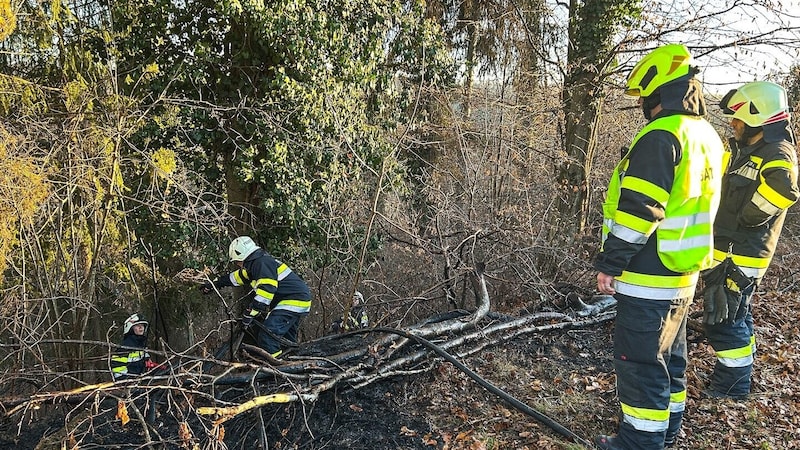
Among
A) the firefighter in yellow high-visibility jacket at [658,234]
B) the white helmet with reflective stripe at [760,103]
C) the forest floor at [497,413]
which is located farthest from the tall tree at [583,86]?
the firefighter in yellow high-visibility jacket at [658,234]

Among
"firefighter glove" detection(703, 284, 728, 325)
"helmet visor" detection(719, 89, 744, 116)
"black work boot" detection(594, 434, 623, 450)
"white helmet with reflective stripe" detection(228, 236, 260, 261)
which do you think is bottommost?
"black work boot" detection(594, 434, 623, 450)

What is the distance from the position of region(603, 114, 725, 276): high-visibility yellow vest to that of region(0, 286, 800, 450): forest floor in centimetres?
133

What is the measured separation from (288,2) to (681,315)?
6.59 m

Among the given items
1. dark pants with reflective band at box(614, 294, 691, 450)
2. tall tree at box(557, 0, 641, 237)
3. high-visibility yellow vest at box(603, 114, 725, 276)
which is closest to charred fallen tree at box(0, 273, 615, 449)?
dark pants with reflective band at box(614, 294, 691, 450)

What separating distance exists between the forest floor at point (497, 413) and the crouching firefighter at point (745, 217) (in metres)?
0.36

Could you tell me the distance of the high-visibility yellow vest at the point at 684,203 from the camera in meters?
2.52

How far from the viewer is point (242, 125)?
7.79m

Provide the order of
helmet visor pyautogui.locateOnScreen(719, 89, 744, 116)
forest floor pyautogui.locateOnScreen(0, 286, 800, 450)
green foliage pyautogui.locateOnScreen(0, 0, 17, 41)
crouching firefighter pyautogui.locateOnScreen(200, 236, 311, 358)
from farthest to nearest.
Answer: crouching firefighter pyautogui.locateOnScreen(200, 236, 311, 358) < green foliage pyautogui.locateOnScreen(0, 0, 17, 41) < helmet visor pyautogui.locateOnScreen(719, 89, 744, 116) < forest floor pyautogui.locateOnScreen(0, 286, 800, 450)

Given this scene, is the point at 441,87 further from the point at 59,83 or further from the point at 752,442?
the point at 752,442

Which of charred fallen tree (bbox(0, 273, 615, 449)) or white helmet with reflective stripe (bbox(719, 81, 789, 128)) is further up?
white helmet with reflective stripe (bbox(719, 81, 789, 128))

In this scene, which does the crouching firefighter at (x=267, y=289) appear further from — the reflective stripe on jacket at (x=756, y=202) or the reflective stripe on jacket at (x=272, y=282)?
Result: the reflective stripe on jacket at (x=756, y=202)

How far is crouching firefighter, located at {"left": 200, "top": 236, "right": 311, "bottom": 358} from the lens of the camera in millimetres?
5480

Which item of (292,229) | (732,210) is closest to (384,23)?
(292,229)

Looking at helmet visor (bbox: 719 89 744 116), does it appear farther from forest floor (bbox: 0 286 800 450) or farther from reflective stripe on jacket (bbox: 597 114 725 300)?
forest floor (bbox: 0 286 800 450)
